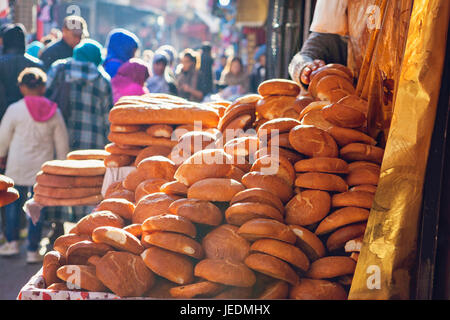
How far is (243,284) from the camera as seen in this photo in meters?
1.49

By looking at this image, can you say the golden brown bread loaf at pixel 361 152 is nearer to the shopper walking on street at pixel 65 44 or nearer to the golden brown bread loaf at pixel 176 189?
the golden brown bread loaf at pixel 176 189

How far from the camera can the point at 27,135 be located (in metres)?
4.48

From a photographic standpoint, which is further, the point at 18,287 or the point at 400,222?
the point at 18,287

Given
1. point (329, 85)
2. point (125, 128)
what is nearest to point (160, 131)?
point (125, 128)

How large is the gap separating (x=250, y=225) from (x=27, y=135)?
3.47 m

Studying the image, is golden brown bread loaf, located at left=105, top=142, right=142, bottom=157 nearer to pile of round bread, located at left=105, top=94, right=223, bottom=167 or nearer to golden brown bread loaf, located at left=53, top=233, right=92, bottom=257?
pile of round bread, located at left=105, top=94, right=223, bottom=167

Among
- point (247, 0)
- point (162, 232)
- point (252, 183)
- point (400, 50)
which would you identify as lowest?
point (162, 232)

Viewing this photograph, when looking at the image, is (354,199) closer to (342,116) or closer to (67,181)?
(342,116)

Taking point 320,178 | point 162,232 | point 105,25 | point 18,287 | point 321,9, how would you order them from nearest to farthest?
point 162,232 → point 320,178 → point 321,9 → point 18,287 → point 105,25

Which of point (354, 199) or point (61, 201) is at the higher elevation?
point (354, 199)

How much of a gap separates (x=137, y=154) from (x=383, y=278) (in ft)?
6.13

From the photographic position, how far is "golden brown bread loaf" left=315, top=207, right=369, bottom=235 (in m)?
1.65
